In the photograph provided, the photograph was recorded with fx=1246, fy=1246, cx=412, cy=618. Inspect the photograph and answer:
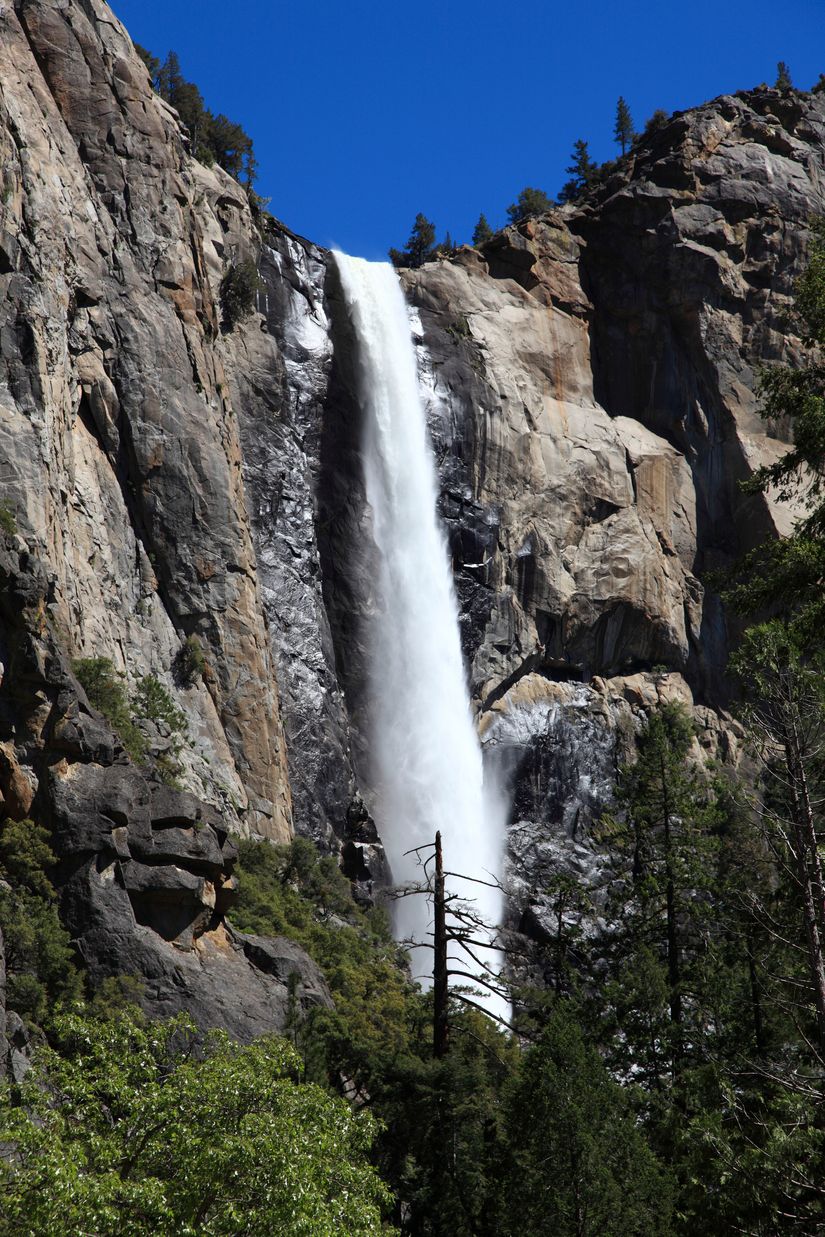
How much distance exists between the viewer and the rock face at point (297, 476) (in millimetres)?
24781

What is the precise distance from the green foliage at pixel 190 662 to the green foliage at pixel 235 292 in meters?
16.3

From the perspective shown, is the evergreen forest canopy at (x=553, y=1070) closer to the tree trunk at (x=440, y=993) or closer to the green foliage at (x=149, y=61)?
the tree trunk at (x=440, y=993)

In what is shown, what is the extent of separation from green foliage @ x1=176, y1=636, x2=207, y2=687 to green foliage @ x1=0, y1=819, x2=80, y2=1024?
1297 cm

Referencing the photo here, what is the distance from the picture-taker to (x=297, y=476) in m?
47.4

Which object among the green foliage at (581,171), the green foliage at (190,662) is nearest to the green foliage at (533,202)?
the green foliage at (581,171)

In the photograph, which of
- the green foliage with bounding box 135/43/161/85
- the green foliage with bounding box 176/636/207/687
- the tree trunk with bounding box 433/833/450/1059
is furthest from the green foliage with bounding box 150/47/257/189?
the tree trunk with bounding box 433/833/450/1059

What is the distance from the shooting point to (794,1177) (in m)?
11.0

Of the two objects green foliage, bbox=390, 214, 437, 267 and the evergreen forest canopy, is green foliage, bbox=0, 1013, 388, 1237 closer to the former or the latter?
the evergreen forest canopy

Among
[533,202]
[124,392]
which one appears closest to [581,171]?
[533,202]

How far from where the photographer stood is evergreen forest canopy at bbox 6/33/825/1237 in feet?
38.0

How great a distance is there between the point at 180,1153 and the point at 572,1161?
6632 millimetres

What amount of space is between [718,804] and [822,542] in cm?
1632

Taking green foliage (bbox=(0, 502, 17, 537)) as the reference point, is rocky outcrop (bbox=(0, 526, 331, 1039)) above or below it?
below

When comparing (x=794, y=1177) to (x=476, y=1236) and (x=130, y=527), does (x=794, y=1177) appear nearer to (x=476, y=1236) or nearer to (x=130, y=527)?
Answer: (x=476, y=1236)
